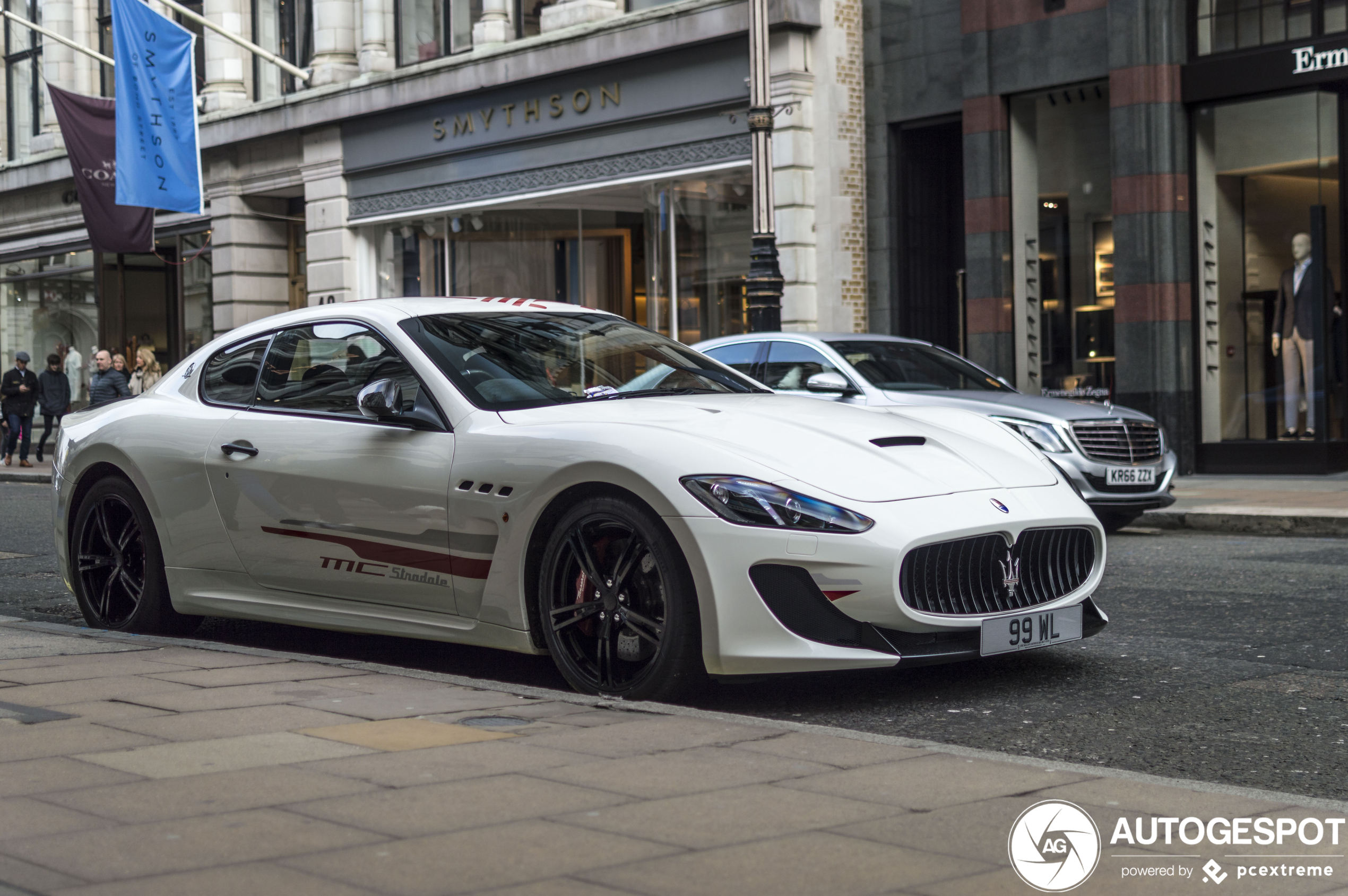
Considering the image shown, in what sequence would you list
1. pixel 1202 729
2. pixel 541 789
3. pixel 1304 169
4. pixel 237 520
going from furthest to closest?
pixel 1304 169, pixel 237 520, pixel 1202 729, pixel 541 789

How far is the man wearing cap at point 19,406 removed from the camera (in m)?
26.2

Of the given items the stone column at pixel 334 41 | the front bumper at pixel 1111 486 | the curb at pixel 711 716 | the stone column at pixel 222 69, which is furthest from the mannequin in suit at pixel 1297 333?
the stone column at pixel 222 69

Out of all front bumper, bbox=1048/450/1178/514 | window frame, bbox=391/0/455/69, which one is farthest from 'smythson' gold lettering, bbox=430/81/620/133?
front bumper, bbox=1048/450/1178/514

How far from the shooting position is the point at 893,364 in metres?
12.4

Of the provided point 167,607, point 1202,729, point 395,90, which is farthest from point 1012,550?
point 395,90

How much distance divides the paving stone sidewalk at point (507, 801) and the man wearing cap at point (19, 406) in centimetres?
2237

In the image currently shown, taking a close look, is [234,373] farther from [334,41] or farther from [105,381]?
Result: [334,41]

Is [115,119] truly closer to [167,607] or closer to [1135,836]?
[167,607]

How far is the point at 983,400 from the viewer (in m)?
11.9

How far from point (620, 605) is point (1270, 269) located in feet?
45.2

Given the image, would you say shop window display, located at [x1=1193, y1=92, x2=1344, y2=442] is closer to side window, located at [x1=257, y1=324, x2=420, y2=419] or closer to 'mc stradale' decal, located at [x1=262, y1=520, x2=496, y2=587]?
side window, located at [x1=257, y1=324, x2=420, y2=419]

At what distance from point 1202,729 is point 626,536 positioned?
189 cm

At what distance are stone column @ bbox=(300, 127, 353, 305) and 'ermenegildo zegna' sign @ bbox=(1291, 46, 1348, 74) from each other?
603 inches

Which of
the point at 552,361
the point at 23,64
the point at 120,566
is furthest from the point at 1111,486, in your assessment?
the point at 23,64
